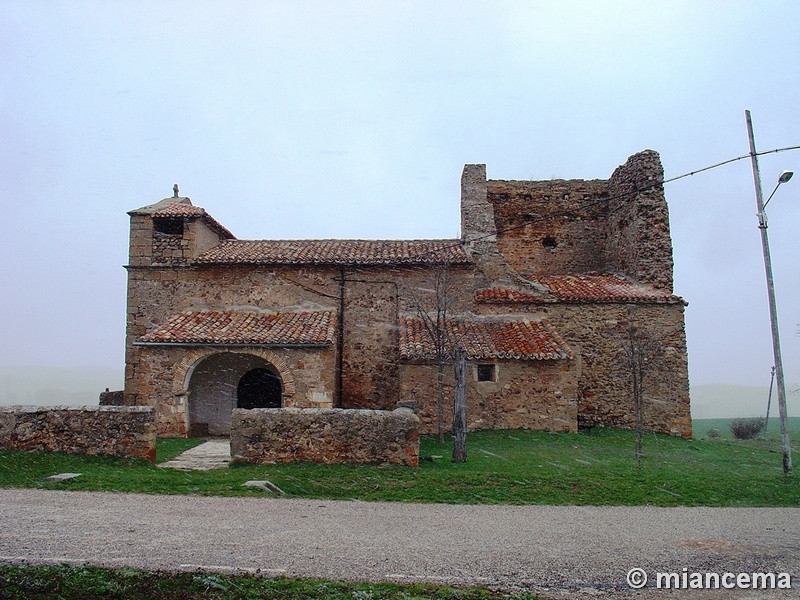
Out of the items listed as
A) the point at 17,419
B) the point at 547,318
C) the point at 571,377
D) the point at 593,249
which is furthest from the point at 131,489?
the point at 593,249

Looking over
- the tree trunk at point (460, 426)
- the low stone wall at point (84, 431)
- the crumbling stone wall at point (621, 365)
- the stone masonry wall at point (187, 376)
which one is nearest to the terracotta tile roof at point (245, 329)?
the stone masonry wall at point (187, 376)

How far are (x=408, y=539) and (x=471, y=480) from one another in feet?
10.9

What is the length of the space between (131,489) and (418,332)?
33.0 ft

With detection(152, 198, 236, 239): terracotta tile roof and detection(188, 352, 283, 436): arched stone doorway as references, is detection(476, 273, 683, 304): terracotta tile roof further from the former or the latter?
detection(152, 198, 236, 239): terracotta tile roof

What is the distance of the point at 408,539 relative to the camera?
6.33 metres

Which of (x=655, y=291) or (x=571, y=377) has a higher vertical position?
(x=655, y=291)

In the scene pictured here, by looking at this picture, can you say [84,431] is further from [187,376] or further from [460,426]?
[460,426]

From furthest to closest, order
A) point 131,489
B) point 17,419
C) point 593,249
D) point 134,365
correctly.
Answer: point 593,249 < point 134,365 < point 17,419 < point 131,489

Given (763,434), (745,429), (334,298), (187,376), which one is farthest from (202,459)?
(763,434)

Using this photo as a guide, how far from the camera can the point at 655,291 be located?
19562 millimetres

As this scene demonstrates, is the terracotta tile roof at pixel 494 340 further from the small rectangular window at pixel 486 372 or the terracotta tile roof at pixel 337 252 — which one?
the terracotta tile roof at pixel 337 252

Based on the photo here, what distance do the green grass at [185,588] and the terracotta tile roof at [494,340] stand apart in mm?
11075

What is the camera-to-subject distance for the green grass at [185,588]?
472cm

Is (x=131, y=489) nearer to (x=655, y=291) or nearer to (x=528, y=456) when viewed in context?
(x=528, y=456)
